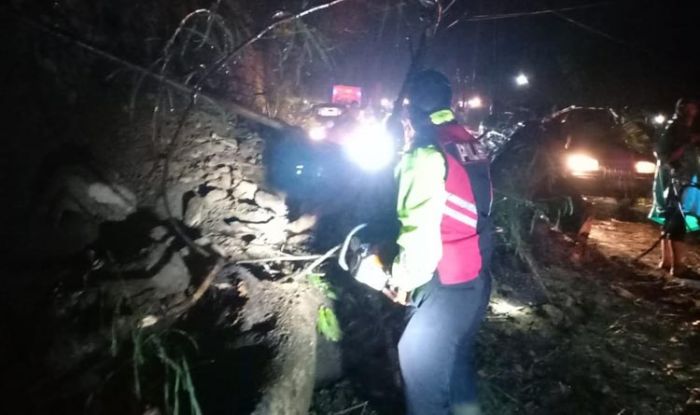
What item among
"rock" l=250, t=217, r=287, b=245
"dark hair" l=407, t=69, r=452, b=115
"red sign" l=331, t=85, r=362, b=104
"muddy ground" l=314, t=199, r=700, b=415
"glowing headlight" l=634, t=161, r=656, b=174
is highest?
"red sign" l=331, t=85, r=362, b=104

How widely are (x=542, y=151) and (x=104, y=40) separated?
7202mm

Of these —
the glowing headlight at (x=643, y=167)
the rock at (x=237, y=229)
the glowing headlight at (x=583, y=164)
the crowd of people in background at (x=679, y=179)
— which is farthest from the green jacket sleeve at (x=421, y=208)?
the glowing headlight at (x=643, y=167)

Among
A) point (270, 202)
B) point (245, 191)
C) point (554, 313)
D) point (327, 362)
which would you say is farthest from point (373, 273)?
point (245, 191)

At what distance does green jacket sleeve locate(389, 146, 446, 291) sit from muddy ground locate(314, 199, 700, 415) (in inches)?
69.6

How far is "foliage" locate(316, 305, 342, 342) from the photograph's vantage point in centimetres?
396

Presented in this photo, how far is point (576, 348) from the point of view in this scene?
4121 millimetres

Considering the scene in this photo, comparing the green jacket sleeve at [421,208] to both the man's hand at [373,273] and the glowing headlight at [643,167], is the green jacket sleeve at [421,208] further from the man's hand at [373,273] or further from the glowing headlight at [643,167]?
the glowing headlight at [643,167]

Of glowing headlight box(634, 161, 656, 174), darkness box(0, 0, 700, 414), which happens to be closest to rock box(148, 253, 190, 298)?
darkness box(0, 0, 700, 414)

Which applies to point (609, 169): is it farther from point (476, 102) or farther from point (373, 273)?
point (476, 102)

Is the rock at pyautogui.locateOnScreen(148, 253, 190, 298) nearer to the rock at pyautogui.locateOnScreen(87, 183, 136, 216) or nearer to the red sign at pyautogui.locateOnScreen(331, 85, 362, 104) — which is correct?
the rock at pyautogui.locateOnScreen(87, 183, 136, 216)

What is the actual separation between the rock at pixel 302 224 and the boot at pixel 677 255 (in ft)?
15.4

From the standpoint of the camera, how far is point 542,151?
573cm

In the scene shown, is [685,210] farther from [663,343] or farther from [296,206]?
[296,206]

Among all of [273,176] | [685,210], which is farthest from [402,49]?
[685,210]
